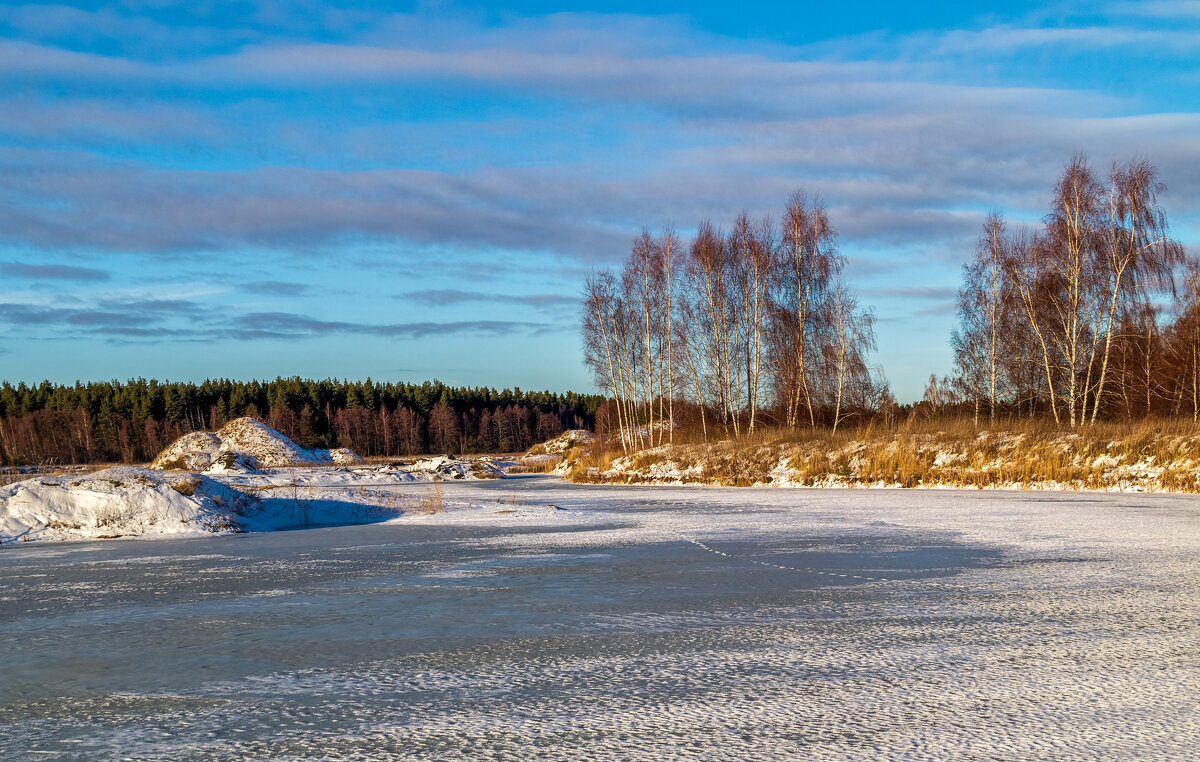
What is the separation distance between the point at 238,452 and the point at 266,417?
2189 inches

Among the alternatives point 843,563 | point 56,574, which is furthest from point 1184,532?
point 56,574

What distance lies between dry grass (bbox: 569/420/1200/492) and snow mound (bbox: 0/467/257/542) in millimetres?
13426

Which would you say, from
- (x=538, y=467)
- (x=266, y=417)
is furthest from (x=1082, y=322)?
(x=266, y=417)

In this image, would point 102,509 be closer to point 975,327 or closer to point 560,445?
point 975,327

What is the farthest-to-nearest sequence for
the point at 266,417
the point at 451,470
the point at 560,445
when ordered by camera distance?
the point at 266,417, the point at 560,445, the point at 451,470

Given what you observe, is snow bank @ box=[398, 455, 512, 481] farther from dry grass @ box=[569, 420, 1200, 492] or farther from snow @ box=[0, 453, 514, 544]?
snow @ box=[0, 453, 514, 544]

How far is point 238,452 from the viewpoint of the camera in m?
35.4

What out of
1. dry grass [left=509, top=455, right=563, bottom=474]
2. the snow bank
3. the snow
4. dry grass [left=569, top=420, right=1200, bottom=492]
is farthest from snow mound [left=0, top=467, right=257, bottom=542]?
dry grass [left=509, top=455, right=563, bottom=474]

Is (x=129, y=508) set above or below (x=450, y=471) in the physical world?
above

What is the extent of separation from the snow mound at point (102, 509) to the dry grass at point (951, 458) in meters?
13.4

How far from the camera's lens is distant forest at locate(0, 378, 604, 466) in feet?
247

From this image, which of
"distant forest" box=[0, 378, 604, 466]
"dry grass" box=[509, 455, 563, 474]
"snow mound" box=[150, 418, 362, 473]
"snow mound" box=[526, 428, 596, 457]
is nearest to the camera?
"snow mound" box=[150, 418, 362, 473]

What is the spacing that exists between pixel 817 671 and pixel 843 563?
367cm

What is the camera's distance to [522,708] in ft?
10.8
